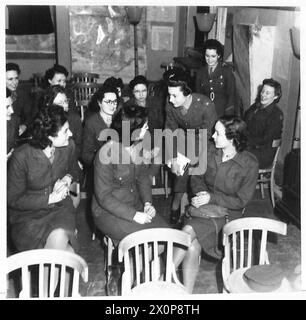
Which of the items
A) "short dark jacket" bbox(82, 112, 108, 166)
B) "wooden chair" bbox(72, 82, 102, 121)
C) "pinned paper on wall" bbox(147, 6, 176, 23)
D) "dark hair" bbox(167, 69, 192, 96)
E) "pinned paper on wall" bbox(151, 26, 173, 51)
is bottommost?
"short dark jacket" bbox(82, 112, 108, 166)

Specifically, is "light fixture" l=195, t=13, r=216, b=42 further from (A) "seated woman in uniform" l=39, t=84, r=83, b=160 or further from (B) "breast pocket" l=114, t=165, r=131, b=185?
(B) "breast pocket" l=114, t=165, r=131, b=185

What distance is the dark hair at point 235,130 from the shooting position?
2.96 metres

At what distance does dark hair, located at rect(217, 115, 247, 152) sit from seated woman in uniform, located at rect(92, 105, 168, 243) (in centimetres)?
62

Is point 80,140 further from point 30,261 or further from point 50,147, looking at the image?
point 30,261

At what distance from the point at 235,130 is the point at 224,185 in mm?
433

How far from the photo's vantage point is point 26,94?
7.03 metres

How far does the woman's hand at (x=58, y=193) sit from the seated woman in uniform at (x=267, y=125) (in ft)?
7.39

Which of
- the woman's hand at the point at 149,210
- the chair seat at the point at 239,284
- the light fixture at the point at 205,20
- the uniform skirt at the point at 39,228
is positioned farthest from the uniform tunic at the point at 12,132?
the light fixture at the point at 205,20

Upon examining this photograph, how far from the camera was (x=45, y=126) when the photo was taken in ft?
9.05

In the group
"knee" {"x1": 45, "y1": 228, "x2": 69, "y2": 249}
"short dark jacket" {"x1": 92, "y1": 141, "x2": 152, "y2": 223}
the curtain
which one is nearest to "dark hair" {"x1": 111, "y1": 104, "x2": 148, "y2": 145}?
"short dark jacket" {"x1": 92, "y1": 141, "x2": 152, "y2": 223}

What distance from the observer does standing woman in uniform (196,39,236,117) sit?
15.3ft

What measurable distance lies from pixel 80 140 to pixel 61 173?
993 mm

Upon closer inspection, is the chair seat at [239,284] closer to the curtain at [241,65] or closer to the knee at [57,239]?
the knee at [57,239]

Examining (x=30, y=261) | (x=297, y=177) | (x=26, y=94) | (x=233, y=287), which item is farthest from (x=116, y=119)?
(x=26, y=94)
